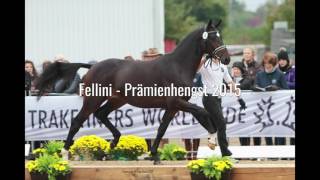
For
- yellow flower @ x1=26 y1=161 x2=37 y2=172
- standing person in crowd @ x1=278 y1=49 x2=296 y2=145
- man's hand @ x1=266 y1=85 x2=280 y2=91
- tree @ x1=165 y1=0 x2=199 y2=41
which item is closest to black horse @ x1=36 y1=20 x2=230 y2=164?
yellow flower @ x1=26 y1=161 x2=37 y2=172

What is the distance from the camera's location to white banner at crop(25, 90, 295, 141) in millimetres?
13109

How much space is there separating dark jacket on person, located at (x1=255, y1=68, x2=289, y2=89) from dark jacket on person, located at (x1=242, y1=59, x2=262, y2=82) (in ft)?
0.30

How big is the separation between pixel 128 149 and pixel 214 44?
204 cm

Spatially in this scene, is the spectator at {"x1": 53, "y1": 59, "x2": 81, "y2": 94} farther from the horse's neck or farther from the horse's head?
the horse's head

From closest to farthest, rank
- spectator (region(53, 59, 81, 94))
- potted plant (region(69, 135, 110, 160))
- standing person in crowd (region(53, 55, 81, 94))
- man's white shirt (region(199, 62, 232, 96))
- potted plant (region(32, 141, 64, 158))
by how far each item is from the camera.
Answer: man's white shirt (region(199, 62, 232, 96))
potted plant (region(32, 141, 64, 158))
potted plant (region(69, 135, 110, 160))
spectator (region(53, 59, 81, 94))
standing person in crowd (region(53, 55, 81, 94))

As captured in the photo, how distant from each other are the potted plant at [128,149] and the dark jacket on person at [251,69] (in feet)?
7.82

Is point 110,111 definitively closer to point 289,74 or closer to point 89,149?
point 89,149

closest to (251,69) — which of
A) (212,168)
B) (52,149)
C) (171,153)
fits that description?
(171,153)

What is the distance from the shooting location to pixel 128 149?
11516mm

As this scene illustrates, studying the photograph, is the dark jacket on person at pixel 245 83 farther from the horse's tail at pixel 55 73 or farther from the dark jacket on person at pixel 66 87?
the horse's tail at pixel 55 73
